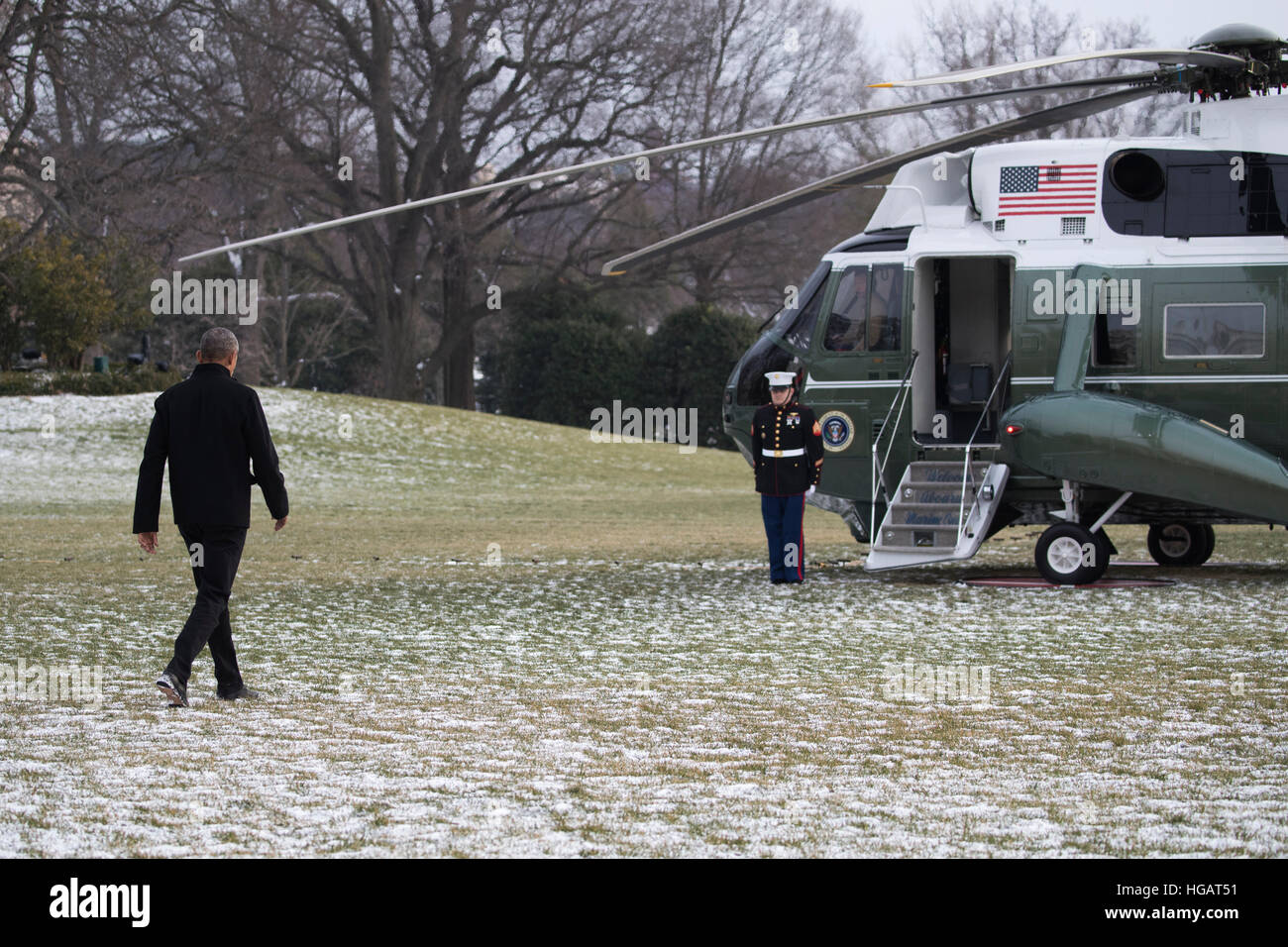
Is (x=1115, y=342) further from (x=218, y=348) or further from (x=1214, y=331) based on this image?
(x=218, y=348)

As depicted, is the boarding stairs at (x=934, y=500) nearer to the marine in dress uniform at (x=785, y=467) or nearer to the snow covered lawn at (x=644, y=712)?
the snow covered lawn at (x=644, y=712)

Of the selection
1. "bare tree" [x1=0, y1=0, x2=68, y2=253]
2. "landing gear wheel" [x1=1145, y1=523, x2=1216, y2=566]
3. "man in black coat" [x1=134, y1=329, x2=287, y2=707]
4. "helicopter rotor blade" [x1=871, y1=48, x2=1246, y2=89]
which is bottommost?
"landing gear wheel" [x1=1145, y1=523, x2=1216, y2=566]

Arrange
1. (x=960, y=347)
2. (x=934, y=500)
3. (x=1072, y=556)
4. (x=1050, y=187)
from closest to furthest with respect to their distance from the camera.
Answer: (x=1072, y=556) → (x=1050, y=187) → (x=934, y=500) → (x=960, y=347)

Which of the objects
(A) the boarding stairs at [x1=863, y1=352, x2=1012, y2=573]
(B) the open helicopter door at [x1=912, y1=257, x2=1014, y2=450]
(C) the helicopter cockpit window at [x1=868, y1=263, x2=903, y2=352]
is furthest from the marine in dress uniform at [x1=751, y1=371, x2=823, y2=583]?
(B) the open helicopter door at [x1=912, y1=257, x2=1014, y2=450]

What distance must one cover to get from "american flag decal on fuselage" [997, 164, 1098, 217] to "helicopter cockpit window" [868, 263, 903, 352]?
1.07 m

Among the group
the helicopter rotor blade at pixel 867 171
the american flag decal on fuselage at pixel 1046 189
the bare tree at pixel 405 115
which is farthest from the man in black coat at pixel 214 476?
the bare tree at pixel 405 115

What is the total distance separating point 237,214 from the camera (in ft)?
131

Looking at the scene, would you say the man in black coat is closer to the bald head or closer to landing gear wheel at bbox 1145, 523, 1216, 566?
the bald head

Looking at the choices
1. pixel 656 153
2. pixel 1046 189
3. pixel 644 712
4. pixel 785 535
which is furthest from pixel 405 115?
pixel 644 712

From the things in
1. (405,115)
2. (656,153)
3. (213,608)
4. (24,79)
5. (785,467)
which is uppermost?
(405,115)

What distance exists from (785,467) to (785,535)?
0.59 metres

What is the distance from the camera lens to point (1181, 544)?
1468 cm

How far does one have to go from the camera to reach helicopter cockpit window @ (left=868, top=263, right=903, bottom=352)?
44.5 ft

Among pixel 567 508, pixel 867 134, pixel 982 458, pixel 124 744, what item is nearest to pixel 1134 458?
pixel 982 458
